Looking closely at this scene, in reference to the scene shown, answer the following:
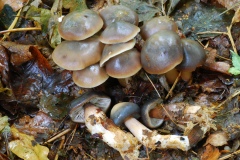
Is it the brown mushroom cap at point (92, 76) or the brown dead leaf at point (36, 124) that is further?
the brown dead leaf at point (36, 124)

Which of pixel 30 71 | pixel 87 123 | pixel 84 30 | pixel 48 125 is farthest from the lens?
pixel 30 71

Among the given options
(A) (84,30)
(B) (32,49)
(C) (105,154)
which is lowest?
(C) (105,154)

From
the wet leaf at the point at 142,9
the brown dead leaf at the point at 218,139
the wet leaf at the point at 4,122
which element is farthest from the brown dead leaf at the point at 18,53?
the brown dead leaf at the point at 218,139

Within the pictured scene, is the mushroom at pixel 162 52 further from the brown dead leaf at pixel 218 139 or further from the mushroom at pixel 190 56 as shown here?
the brown dead leaf at pixel 218 139

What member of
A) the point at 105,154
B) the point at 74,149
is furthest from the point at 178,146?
the point at 74,149

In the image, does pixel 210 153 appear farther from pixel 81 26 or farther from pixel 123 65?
pixel 81 26

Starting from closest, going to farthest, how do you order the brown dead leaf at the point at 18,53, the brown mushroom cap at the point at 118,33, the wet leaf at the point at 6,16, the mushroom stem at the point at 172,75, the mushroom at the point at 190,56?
1. the brown mushroom cap at the point at 118,33
2. the mushroom at the point at 190,56
3. the mushroom stem at the point at 172,75
4. the brown dead leaf at the point at 18,53
5. the wet leaf at the point at 6,16

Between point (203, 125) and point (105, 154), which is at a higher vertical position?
point (203, 125)

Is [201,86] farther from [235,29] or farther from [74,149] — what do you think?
[74,149]
